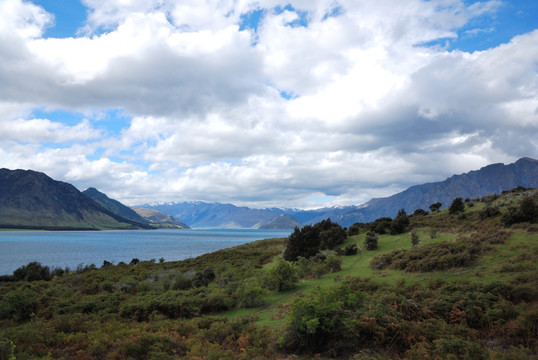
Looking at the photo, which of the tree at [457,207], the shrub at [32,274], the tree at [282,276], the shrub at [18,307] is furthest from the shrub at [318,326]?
the shrub at [32,274]

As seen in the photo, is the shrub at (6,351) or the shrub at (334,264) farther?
the shrub at (334,264)

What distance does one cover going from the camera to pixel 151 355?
12.2 m

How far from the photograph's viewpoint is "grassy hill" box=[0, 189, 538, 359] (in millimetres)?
12281

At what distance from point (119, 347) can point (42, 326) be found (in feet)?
22.0

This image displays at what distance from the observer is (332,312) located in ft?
45.8

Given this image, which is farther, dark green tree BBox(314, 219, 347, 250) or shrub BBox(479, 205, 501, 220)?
dark green tree BBox(314, 219, 347, 250)

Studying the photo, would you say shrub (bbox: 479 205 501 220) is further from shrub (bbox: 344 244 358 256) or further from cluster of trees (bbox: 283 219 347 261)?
cluster of trees (bbox: 283 219 347 261)

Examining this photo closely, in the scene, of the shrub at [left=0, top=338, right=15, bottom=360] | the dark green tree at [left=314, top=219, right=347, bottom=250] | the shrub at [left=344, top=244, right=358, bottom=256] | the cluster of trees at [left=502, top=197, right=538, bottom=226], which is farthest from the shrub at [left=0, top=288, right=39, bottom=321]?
the cluster of trees at [left=502, top=197, right=538, bottom=226]

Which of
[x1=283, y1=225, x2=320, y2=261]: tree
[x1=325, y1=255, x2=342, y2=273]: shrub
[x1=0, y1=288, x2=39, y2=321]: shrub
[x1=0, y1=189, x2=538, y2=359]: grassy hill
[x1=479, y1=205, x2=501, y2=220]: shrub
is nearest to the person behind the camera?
[x1=0, y1=189, x2=538, y2=359]: grassy hill

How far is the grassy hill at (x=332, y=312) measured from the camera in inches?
484

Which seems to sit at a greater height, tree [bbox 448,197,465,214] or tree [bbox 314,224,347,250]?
tree [bbox 448,197,465,214]

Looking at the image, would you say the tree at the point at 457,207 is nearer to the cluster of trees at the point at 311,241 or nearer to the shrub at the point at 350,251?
the cluster of trees at the point at 311,241

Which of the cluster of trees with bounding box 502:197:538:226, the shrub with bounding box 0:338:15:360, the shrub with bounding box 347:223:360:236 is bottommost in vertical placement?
the shrub with bounding box 0:338:15:360

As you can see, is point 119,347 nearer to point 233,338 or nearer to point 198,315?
point 233,338
